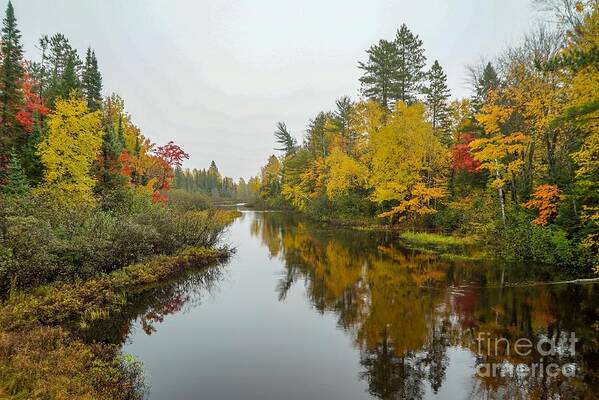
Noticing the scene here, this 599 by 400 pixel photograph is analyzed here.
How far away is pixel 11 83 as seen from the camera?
26266mm

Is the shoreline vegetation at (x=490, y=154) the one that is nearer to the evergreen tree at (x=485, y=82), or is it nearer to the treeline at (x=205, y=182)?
the evergreen tree at (x=485, y=82)

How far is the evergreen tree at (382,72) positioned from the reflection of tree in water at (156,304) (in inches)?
1234

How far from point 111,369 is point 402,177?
2869cm

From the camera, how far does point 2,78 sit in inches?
1012

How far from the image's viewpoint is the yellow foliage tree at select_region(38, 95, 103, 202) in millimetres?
23703

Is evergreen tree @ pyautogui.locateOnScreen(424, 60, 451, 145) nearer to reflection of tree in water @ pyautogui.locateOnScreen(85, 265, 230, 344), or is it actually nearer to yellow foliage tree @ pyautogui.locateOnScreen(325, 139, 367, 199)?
yellow foliage tree @ pyautogui.locateOnScreen(325, 139, 367, 199)

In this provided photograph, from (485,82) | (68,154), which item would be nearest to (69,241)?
(68,154)

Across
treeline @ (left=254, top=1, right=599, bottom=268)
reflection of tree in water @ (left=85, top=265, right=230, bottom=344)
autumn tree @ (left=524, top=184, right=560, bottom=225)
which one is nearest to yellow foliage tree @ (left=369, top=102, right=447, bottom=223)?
treeline @ (left=254, top=1, right=599, bottom=268)

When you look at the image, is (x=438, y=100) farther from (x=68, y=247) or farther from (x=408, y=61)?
(x=68, y=247)

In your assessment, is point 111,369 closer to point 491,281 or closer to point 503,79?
point 491,281

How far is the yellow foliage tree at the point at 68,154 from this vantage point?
933 inches

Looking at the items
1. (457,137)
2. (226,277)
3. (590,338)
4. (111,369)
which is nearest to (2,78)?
(226,277)

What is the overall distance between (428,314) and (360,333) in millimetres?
2983

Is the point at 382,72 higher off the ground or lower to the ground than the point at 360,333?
higher
